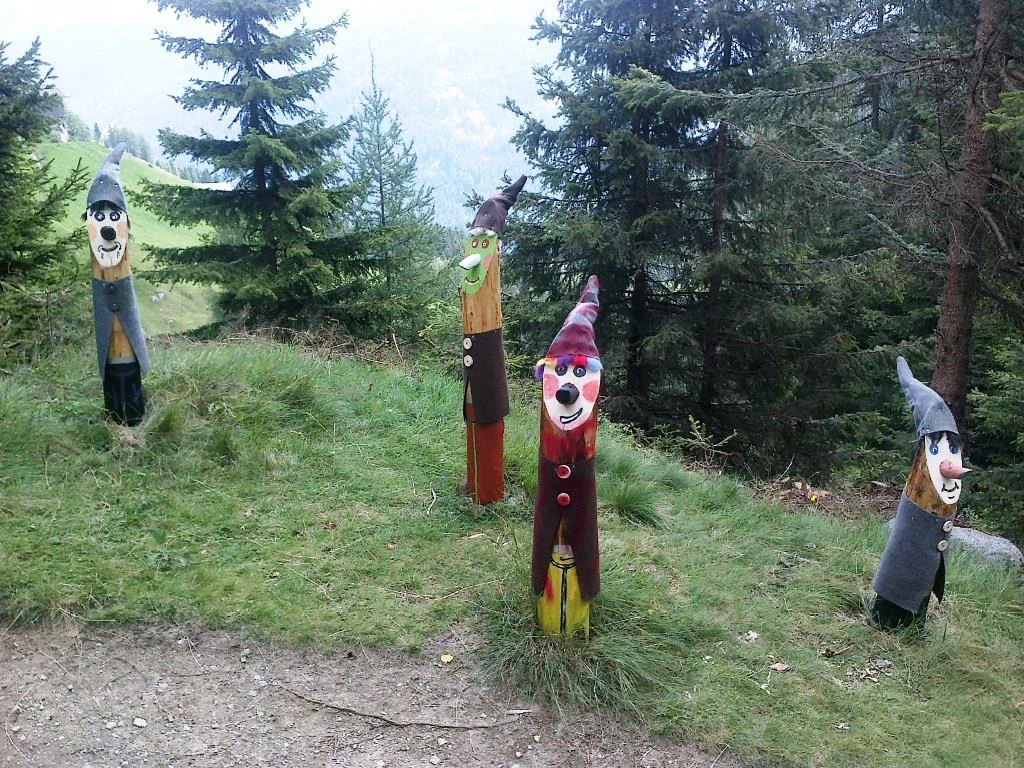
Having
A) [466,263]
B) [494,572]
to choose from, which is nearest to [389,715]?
[494,572]

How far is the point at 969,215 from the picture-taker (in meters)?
6.99

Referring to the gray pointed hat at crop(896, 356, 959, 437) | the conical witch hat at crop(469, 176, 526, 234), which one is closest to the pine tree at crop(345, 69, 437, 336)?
the conical witch hat at crop(469, 176, 526, 234)

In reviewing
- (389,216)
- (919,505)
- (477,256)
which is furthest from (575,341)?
(389,216)

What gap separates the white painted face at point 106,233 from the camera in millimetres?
5184

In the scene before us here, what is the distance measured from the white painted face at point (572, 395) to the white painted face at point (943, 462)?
2.24 m

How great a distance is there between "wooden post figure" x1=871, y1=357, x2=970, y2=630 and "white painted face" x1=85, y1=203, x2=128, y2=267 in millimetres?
5756

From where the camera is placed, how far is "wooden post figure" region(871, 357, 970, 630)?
4.21m

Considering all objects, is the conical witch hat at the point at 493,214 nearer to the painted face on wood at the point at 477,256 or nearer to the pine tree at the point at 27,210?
the painted face on wood at the point at 477,256

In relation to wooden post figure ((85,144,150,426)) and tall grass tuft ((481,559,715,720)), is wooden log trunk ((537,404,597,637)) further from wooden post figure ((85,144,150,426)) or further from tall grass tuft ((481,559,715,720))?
wooden post figure ((85,144,150,426))

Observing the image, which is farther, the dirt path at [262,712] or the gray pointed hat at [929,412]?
the gray pointed hat at [929,412]

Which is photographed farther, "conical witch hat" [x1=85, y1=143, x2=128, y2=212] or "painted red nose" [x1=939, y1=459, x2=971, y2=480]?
"conical witch hat" [x1=85, y1=143, x2=128, y2=212]

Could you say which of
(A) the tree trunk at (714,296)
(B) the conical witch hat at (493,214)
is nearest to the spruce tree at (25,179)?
(B) the conical witch hat at (493,214)

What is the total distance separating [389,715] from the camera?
3.53m

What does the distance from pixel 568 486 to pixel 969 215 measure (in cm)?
587
